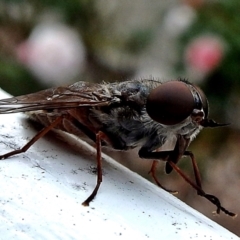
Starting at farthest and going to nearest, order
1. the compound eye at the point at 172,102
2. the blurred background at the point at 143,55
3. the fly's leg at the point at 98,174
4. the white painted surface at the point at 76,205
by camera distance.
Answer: the blurred background at the point at 143,55 < the compound eye at the point at 172,102 < the fly's leg at the point at 98,174 < the white painted surface at the point at 76,205

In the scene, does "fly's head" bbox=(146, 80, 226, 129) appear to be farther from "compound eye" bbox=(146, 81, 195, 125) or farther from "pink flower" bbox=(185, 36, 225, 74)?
"pink flower" bbox=(185, 36, 225, 74)

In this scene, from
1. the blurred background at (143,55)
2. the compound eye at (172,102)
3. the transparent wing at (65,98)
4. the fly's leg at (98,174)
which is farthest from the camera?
the blurred background at (143,55)

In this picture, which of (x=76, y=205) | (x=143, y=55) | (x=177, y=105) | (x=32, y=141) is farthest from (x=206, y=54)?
(x=76, y=205)

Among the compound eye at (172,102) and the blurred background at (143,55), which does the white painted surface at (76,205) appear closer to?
the compound eye at (172,102)

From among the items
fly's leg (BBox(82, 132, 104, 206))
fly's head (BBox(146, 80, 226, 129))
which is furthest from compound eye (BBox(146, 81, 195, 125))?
fly's leg (BBox(82, 132, 104, 206))

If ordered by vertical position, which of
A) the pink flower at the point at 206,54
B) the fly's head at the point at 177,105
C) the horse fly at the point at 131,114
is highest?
the fly's head at the point at 177,105

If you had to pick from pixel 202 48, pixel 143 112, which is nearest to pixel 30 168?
pixel 143 112

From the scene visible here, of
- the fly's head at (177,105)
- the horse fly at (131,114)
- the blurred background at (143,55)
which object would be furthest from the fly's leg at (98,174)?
the blurred background at (143,55)
